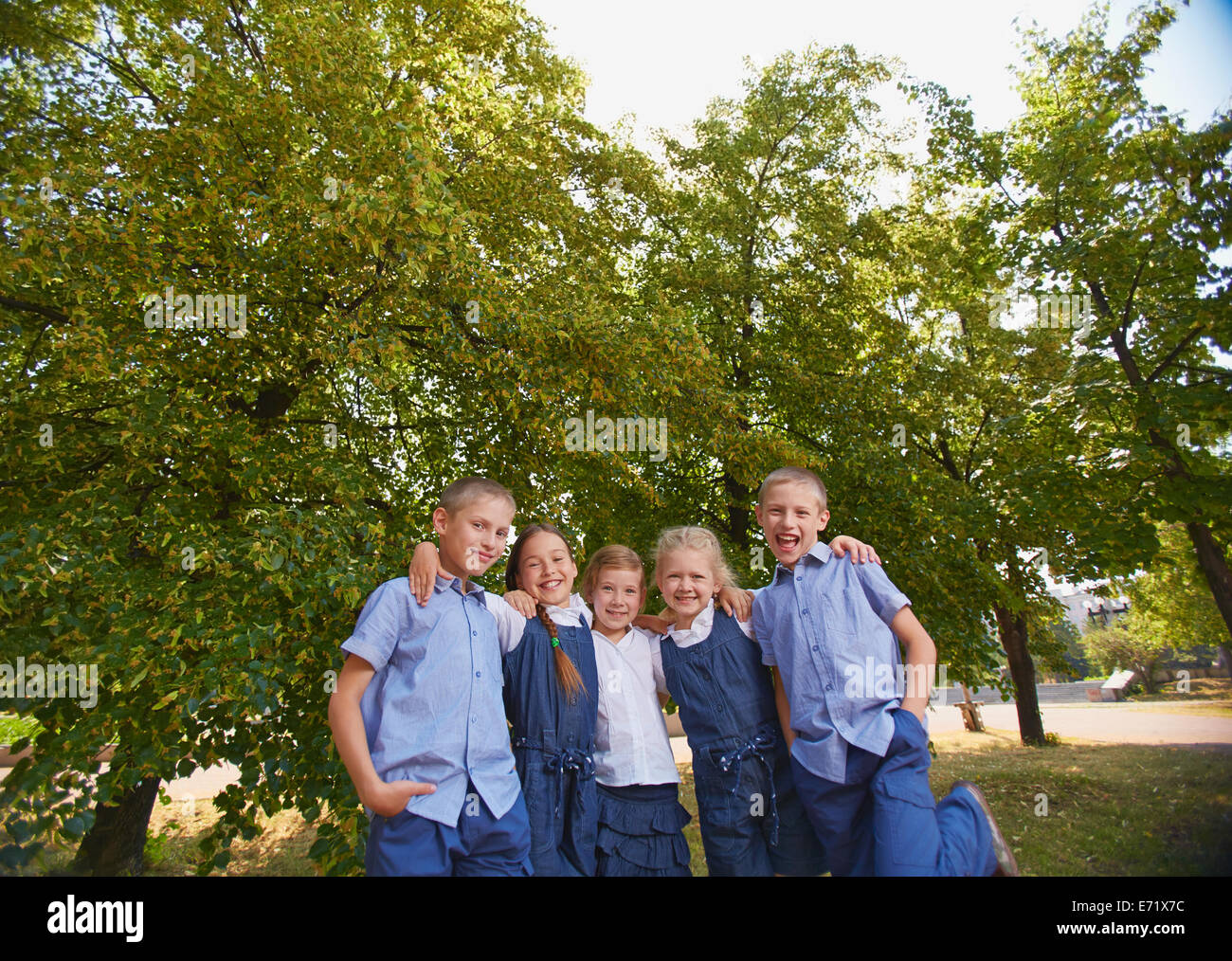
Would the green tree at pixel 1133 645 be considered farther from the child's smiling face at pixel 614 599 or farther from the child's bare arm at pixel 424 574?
the child's bare arm at pixel 424 574

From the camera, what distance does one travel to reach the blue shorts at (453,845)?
7.87 feet

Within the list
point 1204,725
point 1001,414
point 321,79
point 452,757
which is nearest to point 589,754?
point 452,757

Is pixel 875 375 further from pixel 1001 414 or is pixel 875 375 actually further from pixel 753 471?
pixel 753 471

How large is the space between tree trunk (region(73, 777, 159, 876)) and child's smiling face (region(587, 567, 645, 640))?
5.85 m

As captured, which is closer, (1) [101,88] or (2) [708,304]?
(1) [101,88]

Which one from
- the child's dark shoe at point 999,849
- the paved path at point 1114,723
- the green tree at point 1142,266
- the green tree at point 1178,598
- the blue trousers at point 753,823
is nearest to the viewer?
the child's dark shoe at point 999,849

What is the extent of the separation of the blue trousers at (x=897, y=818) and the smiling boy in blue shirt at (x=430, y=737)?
120 cm

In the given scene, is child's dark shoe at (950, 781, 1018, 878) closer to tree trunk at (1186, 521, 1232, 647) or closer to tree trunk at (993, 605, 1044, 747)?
tree trunk at (1186, 521, 1232, 647)

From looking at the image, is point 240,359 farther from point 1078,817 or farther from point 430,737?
point 1078,817

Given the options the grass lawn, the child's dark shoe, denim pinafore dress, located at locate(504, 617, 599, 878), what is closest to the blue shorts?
denim pinafore dress, located at locate(504, 617, 599, 878)

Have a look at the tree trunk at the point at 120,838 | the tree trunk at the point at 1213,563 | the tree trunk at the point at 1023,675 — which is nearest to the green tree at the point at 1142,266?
the tree trunk at the point at 1213,563

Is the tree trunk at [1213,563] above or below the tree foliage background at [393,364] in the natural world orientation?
below

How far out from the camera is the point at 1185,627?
5527mm

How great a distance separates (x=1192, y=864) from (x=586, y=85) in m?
11.1
